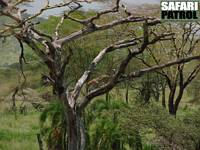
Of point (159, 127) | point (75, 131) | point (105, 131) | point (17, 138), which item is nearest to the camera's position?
point (75, 131)

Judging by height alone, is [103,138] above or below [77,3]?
below

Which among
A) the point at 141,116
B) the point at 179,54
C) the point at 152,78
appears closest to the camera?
the point at 141,116

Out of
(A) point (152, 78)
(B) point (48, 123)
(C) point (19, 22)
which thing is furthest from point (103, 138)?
(A) point (152, 78)

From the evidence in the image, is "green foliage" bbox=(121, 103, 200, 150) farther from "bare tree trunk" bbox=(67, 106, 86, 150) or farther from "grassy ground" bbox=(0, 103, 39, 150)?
"bare tree trunk" bbox=(67, 106, 86, 150)

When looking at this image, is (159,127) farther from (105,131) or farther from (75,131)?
(75,131)

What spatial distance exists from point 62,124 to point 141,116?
1940mm

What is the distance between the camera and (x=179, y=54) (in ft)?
57.7

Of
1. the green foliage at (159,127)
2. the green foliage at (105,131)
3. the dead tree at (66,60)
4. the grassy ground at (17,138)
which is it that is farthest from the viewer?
the grassy ground at (17,138)

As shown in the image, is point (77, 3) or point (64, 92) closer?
point (64, 92)

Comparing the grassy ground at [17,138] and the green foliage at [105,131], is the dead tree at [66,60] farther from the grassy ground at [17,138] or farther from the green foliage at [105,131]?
the grassy ground at [17,138]

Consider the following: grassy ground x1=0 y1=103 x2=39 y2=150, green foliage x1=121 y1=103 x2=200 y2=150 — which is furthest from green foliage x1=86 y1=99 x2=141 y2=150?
grassy ground x1=0 y1=103 x2=39 y2=150

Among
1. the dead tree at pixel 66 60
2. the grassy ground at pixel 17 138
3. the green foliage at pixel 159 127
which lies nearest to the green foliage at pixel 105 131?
the green foliage at pixel 159 127

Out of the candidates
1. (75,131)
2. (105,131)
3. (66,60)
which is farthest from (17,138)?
(66,60)

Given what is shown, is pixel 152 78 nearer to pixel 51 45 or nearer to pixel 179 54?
pixel 179 54
